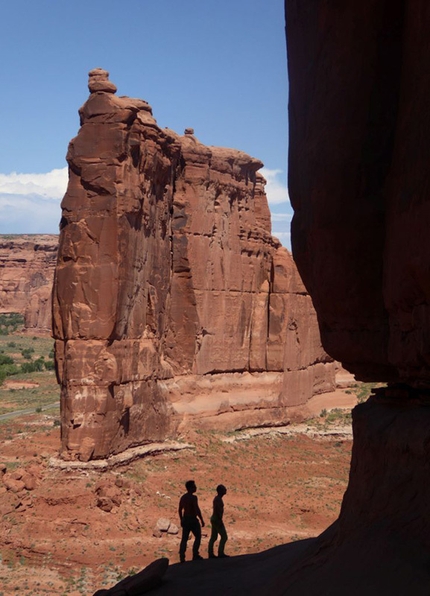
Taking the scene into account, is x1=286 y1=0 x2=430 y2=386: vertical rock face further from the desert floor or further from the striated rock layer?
the striated rock layer

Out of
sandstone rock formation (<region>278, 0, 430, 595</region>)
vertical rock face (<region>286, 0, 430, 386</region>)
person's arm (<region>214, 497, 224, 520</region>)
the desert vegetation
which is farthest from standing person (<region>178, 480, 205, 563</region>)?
the desert vegetation

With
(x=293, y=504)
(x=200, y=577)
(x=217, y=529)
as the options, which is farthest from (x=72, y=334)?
(x=200, y=577)

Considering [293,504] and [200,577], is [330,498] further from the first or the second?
[200,577]

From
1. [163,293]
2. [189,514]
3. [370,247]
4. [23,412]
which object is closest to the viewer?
[370,247]

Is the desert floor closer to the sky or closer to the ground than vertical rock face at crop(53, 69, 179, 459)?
closer to the ground

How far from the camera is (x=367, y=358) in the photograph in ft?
25.1

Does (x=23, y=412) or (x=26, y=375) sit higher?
(x=26, y=375)

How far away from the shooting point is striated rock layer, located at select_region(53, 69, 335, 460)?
73.8 feet

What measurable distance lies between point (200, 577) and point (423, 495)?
4826 millimetres

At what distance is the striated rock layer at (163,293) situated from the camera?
2250 cm

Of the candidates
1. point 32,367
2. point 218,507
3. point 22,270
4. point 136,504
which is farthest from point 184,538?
point 22,270

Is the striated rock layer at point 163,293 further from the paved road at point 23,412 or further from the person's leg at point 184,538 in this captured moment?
the paved road at point 23,412

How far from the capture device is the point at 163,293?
89.4ft

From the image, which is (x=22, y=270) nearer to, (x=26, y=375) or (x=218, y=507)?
(x=26, y=375)
